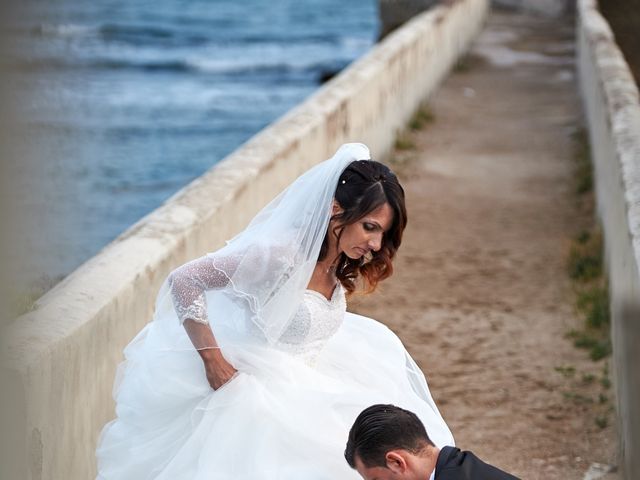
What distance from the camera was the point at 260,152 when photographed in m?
6.39

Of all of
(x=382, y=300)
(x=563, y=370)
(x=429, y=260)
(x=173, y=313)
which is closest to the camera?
(x=173, y=313)

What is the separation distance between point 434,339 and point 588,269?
60.0 inches

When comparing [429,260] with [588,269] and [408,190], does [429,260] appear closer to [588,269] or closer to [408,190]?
[588,269]

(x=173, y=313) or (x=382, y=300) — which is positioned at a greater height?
(x=173, y=313)

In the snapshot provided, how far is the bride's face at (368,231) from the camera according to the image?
3104 mm

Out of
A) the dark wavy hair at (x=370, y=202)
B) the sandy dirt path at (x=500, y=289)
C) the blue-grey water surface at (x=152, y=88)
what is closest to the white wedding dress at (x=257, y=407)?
the dark wavy hair at (x=370, y=202)

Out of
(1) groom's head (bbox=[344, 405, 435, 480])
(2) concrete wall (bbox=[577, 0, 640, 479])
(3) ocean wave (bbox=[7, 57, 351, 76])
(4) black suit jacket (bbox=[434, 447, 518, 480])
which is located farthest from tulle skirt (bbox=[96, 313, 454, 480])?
(3) ocean wave (bbox=[7, 57, 351, 76])

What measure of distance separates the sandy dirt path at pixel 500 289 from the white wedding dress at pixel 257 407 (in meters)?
1.49

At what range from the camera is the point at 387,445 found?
8.90ft

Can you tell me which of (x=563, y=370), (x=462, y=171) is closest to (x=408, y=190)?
(x=462, y=171)

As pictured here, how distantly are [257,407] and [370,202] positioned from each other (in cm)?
64

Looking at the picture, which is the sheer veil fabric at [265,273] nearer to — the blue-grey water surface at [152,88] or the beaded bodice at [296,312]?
the beaded bodice at [296,312]

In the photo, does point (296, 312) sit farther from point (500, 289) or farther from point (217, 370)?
point (500, 289)

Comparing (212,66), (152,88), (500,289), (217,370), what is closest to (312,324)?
(217,370)
